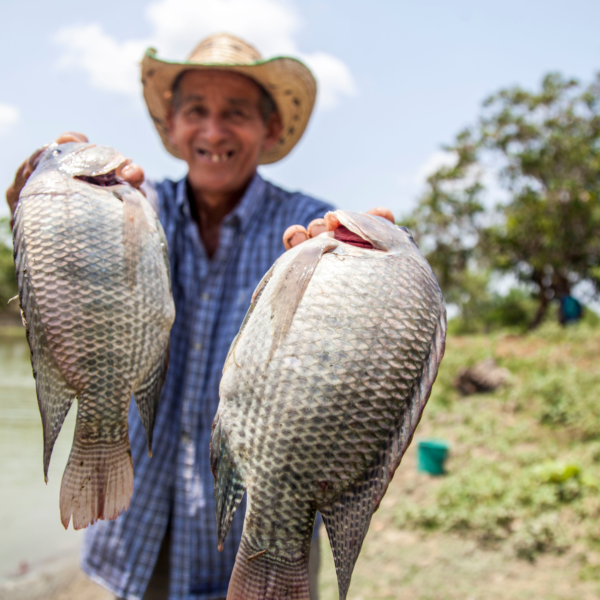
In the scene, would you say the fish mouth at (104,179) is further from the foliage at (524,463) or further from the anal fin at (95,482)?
the foliage at (524,463)

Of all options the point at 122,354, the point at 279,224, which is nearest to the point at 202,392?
the point at 279,224

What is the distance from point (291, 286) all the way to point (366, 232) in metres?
0.30

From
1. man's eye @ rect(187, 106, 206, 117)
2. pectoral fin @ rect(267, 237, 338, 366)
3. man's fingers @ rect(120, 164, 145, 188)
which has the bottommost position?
pectoral fin @ rect(267, 237, 338, 366)

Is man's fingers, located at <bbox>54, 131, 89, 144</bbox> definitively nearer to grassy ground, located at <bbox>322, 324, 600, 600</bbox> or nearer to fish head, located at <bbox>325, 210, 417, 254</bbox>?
fish head, located at <bbox>325, 210, 417, 254</bbox>

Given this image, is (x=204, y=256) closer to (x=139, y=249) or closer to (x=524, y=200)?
(x=139, y=249)

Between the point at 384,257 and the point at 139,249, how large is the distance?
0.71m

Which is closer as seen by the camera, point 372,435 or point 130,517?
point 372,435

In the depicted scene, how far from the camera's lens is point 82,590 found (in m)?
5.90

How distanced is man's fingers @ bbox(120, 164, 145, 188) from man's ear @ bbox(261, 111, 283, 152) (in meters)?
1.42

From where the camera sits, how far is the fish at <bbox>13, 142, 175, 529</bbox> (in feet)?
4.65

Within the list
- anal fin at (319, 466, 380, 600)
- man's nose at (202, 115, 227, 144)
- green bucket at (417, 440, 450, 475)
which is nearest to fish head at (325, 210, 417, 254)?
anal fin at (319, 466, 380, 600)

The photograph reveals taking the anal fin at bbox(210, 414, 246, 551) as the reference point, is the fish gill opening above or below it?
above

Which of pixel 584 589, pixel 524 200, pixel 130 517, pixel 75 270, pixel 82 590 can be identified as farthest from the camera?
pixel 524 200

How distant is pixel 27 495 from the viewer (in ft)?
27.2
